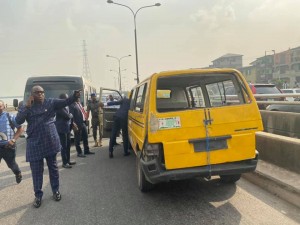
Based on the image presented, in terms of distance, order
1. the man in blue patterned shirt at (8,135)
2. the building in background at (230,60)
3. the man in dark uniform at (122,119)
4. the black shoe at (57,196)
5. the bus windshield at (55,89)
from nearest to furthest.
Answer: the black shoe at (57,196) → the man in blue patterned shirt at (8,135) → the man in dark uniform at (122,119) → the bus windshield at (55,89) → the building in background at (230,60)

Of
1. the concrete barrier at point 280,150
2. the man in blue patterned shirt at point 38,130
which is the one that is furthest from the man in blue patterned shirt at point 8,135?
the concrete barrier at point 280,150

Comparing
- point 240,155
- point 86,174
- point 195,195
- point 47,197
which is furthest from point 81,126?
point 240,155

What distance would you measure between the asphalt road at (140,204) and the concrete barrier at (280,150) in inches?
28.4

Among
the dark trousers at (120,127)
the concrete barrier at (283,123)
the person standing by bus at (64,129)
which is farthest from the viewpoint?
the dark trousers at (120,127)

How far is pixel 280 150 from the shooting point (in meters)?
5.54

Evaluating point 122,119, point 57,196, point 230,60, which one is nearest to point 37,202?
point 57,196

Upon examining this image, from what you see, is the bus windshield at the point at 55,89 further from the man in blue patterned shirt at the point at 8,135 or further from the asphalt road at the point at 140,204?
the man in blue patterned shirt at the point at 8,135

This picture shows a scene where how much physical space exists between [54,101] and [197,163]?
245 cm

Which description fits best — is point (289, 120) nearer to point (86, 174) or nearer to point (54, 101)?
Answer: point (86, 174)

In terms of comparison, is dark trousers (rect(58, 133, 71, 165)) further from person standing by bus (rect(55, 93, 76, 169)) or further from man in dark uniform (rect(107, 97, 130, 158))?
man in dark uniform (rect(107, 97, 130, 158))

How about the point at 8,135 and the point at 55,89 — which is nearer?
the point at 8,135

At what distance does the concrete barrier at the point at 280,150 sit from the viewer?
16.7ft

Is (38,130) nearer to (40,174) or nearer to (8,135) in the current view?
(40,174)

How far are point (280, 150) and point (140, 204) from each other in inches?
108
